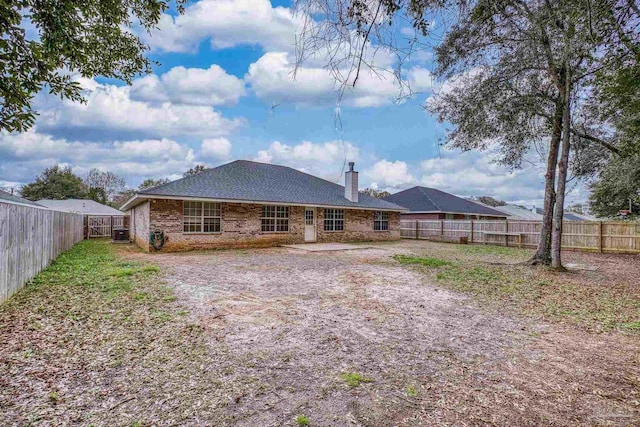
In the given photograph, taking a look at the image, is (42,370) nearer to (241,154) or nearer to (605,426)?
(605,426)

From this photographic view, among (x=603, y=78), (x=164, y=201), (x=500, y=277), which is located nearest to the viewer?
Result: (x=603, y=78)

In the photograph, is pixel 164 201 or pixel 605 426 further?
pixel 164 201

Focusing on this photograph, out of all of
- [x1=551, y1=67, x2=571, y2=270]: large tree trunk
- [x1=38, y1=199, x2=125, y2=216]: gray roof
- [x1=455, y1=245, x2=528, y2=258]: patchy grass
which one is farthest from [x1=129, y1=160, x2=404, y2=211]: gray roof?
[x1=38, y1=199, x2=125, y2=216]: gray roof

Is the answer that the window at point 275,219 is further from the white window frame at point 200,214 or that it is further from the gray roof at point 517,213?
the gray roof at point 517,213

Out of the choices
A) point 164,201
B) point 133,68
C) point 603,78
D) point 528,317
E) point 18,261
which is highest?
point 603,78

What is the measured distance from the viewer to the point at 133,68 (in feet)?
19.5

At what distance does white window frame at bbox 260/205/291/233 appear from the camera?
16.4 meters

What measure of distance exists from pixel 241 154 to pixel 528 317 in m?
18.8

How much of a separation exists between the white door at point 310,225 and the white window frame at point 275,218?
1097mm

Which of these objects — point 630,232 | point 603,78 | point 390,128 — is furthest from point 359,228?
point 390,128

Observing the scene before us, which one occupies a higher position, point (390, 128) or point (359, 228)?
point (390, 128)

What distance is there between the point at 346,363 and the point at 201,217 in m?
12.5

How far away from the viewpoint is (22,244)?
6.41 m

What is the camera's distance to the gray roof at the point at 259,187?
1444cm
